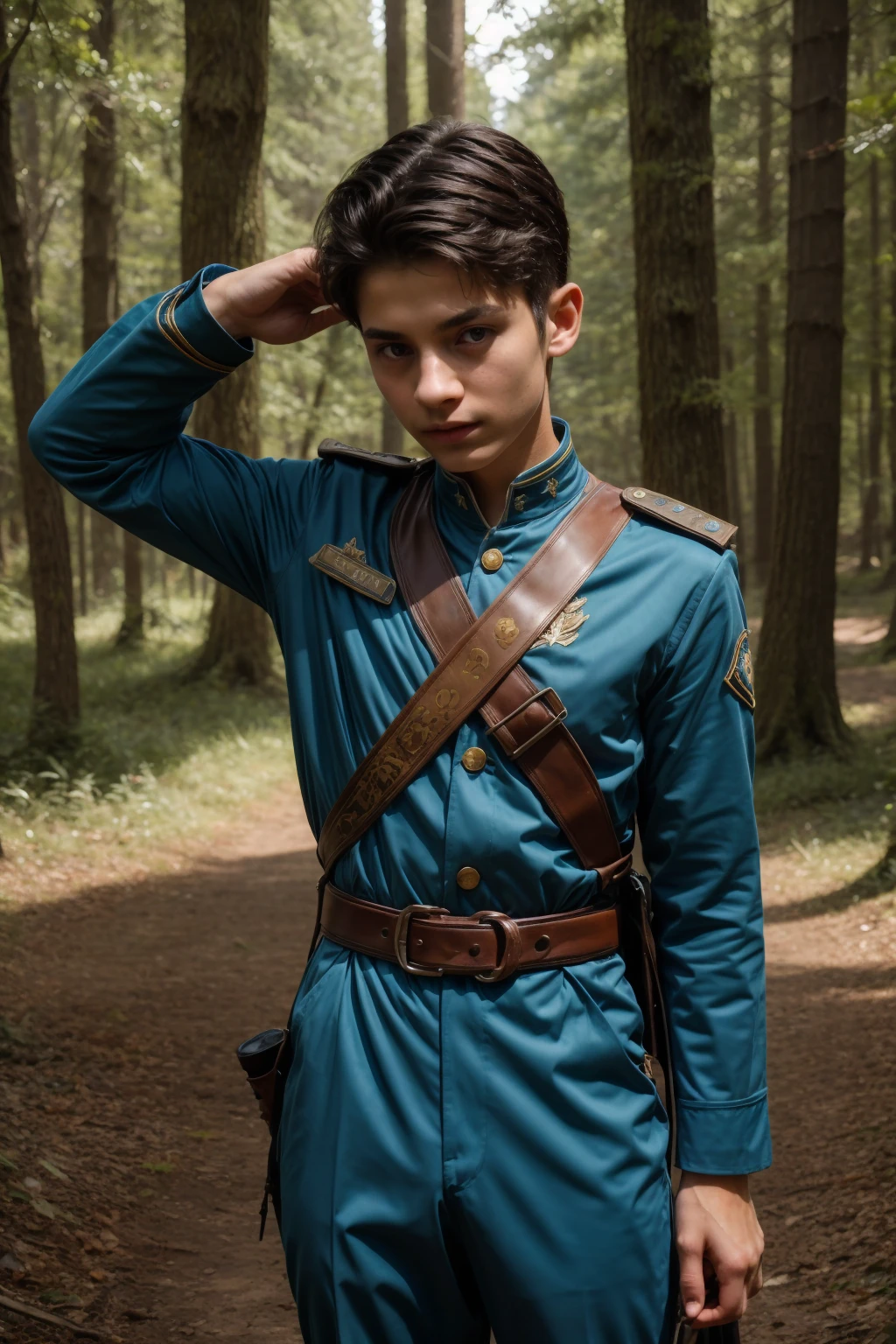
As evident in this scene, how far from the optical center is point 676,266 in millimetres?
9898

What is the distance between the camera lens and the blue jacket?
1.99 metres

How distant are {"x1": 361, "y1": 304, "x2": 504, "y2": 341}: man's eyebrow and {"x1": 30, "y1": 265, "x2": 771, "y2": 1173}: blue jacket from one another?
284 millimetres

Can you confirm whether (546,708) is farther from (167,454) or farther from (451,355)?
(167,454)

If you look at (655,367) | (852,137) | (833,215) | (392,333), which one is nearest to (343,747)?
(392,333)

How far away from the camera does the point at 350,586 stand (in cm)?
213

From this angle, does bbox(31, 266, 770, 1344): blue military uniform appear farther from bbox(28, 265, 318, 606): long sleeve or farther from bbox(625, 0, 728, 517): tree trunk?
bbox(625, 0, 728, 517): tree trunk

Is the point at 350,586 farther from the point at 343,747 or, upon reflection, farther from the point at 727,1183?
the point at 727,1183

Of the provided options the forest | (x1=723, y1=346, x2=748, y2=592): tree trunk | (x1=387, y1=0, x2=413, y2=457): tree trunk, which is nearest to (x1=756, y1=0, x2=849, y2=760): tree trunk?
the forest

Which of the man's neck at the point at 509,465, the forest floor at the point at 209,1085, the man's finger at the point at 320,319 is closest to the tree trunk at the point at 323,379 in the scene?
the forest floor at the point at 209,1085

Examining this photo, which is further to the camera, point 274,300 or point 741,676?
point 274,300

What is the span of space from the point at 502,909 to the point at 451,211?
40.4 inches

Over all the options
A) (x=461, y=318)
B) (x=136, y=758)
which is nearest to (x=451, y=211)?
(x=461, y=318)

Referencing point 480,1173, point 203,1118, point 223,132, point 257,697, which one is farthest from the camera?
point 257,697

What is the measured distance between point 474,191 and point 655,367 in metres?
8.30
